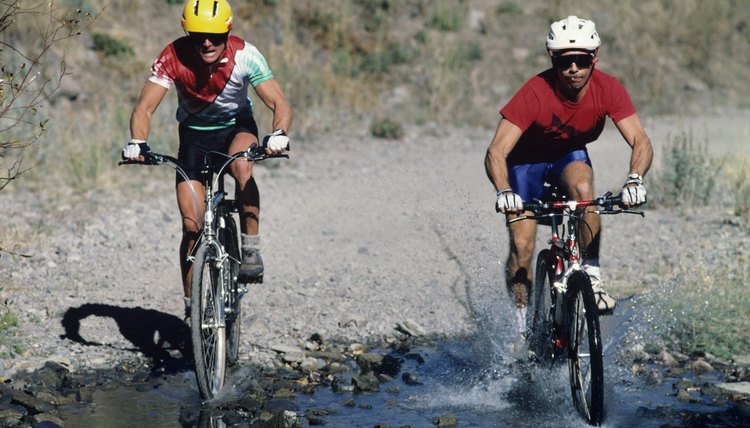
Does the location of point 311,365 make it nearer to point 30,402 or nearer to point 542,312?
point 542,312

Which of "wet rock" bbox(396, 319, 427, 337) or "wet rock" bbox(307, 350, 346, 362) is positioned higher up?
"wet rock" bbox(396, 319, 427, 337)

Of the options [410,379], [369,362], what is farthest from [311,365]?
[410,379]

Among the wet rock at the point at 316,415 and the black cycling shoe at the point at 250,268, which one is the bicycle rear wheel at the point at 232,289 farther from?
the wet rock at the point at 316,415

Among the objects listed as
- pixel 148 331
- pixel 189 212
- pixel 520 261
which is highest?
pixel 189 212

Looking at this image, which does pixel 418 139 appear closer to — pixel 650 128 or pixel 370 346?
pixel 650 128

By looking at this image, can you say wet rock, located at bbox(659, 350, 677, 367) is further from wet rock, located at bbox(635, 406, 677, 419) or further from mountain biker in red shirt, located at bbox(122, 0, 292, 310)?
mountain biker in red shirt, located at bbox(122, 0, 292, 310)

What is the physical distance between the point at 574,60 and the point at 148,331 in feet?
10.6

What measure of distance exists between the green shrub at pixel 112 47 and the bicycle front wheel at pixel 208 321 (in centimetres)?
1036

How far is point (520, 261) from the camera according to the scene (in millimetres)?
6449

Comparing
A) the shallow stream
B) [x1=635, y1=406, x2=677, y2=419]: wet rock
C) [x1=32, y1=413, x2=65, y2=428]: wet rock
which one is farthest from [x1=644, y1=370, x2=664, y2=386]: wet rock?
[x1=32, y1=413, x2=65, y2=428]: wet rock

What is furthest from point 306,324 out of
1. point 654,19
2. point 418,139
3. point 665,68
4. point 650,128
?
point 654,19

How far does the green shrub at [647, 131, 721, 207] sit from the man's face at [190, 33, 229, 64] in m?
6.01

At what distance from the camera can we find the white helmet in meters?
5.81

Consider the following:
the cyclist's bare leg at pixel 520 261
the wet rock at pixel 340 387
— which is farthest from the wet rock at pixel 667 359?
the wet rock at pixel 340 387
